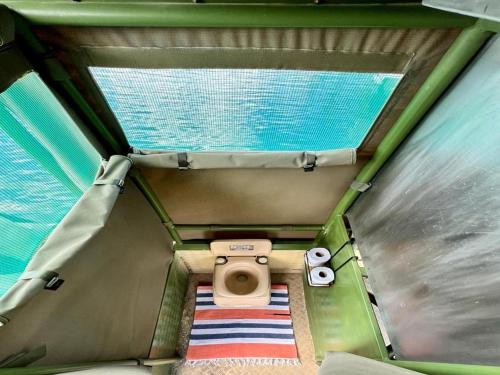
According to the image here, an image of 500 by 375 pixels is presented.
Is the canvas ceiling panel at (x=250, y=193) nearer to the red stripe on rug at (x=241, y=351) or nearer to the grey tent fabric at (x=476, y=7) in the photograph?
the grey tent fabric at (x=476, y=7)

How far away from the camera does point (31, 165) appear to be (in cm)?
82

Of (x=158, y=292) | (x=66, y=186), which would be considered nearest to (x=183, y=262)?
(x=158, y=292)

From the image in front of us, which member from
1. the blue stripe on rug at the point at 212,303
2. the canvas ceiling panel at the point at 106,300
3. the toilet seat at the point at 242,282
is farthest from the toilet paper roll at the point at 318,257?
the canvas ceiling panel at the point at 106,300

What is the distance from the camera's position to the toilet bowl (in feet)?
5.79

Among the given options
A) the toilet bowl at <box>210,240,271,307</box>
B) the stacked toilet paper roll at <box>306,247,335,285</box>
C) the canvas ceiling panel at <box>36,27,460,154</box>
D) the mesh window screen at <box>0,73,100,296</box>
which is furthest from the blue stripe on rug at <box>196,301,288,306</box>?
the canvas ceiling panel at <box>36,27,460,154</box>

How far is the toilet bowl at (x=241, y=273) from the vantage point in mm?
1765

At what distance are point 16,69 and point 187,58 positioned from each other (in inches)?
17.6

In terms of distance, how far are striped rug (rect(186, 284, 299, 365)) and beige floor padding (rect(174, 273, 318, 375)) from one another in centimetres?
3

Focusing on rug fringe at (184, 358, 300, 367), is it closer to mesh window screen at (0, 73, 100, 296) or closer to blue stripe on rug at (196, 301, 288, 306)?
blue stripe on rug at (196, 301, 288, 306)

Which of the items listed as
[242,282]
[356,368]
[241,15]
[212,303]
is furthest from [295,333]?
[241,15]

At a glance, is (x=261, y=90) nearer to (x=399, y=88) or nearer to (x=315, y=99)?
(x=315, y=99)

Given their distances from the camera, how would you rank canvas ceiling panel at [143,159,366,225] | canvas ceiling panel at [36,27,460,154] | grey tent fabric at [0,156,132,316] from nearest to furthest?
1. grey tent fabric at [0,156,132,316]
2. canvas ceiling panel at [36,27,460,154]
3. canvas ceiling panel at [143,159,366,225]

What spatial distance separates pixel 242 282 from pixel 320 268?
66 cm

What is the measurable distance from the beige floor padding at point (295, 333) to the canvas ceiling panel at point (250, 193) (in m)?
0.70
